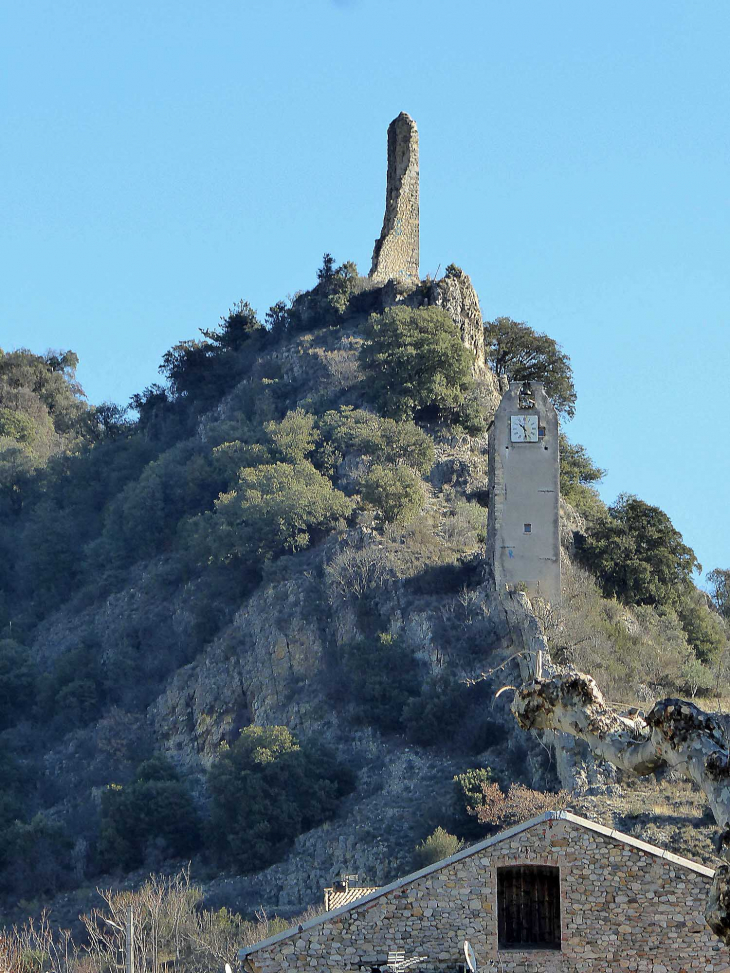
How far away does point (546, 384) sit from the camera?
85812mm

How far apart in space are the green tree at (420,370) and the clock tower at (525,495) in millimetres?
10903

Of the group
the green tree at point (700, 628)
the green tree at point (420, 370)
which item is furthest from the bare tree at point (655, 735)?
the green tree at point (420, 370)

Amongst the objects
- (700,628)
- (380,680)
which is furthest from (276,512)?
(700,628)

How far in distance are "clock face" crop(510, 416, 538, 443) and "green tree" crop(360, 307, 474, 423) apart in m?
11.6

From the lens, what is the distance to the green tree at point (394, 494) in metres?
74.8

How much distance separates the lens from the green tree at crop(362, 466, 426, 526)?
245 feet

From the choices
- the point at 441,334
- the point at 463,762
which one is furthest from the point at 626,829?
the point at 441,334

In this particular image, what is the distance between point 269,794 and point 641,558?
15328mm

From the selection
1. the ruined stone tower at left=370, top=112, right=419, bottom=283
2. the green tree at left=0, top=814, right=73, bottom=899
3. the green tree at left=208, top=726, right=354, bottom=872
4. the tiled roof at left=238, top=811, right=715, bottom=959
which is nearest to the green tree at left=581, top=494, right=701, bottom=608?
the green tree at left=208, top=726, right=354, bottom=872

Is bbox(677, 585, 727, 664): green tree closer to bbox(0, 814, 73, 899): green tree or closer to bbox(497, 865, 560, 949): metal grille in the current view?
bbox(0, 814, 73, 899): green tree

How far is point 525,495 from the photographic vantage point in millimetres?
67375

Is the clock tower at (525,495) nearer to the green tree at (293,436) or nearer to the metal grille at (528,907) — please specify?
the green tree at (293,436)

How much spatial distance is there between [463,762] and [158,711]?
14.1 metres

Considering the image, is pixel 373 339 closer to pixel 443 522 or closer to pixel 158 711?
pixel 443 522
